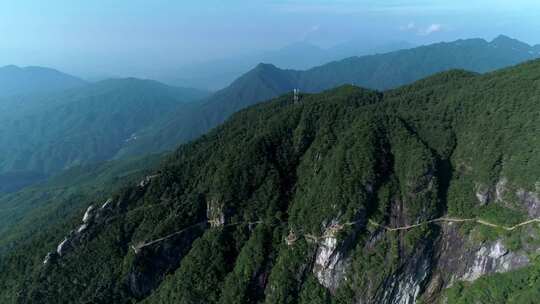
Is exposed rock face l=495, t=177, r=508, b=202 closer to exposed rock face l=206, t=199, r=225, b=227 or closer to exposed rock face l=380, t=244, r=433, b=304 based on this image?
exposed rock face l=380, t=244, r=433, b=304

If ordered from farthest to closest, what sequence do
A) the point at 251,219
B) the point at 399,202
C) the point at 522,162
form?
the point at 251,219, the point at 399,202, the point at 522,162

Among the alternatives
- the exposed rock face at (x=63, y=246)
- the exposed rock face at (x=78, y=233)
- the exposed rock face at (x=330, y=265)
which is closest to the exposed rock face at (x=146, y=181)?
the exposed rock face at (x=78, y=233)

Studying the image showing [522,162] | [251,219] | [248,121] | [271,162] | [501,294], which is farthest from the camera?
[248,121]

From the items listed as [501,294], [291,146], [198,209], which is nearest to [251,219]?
[198,209]

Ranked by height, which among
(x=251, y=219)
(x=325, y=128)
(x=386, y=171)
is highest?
(x=325, y=128)

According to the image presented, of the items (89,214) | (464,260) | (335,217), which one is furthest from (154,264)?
→ (464,260)

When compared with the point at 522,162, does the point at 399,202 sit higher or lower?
lower

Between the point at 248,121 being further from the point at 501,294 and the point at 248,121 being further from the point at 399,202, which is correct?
the point at 501,294

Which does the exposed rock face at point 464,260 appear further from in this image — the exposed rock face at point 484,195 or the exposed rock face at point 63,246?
the exposed rock face at point 63,246

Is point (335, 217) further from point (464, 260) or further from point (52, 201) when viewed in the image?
point (52, 201)
